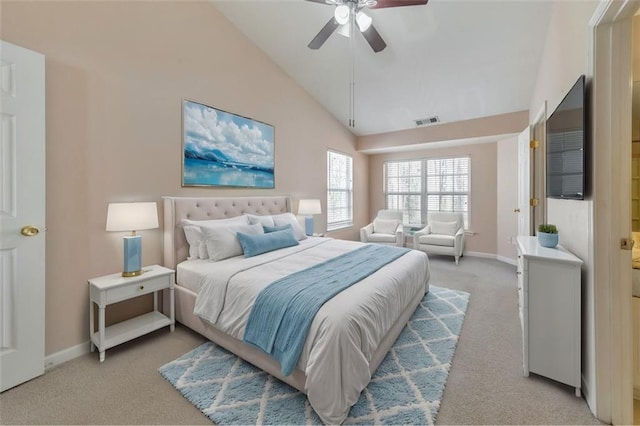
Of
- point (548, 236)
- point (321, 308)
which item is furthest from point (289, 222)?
point (548, 236)

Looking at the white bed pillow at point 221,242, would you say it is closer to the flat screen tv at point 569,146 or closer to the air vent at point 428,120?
the flat screen tv at point 569,146

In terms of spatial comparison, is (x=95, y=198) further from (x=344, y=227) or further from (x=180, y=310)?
(x=344, y=227)

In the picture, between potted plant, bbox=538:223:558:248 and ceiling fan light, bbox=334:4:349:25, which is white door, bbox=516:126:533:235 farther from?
ceiling fan light, bbox=334:4:349:25

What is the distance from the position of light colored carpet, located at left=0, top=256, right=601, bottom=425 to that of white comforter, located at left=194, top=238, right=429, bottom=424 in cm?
50

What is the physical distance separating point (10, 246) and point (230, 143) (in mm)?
2161

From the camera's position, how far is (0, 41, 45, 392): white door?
1776mm

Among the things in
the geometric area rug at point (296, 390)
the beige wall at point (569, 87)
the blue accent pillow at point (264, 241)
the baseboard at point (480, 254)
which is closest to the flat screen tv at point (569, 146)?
the beige wall at point (569, 87)

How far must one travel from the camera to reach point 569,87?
6.75ft

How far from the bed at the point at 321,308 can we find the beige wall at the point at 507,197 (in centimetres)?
283

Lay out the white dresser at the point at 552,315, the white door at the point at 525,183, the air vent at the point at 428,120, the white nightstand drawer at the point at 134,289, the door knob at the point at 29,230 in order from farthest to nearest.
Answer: the air vent at the point at 428,120
the white door at the point at 525,183
the white nightstand drawer at the point at 134,289
the door knob at the point at 29,230
the white dresser at the point at 552,315

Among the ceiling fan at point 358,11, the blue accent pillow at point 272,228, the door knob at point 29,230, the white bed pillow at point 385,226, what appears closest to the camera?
the door knob at point 29,230

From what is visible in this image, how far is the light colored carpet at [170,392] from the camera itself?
1.57 meters

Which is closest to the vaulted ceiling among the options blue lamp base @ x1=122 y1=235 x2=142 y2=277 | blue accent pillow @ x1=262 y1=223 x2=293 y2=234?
blue accent pillow @ x1=262 y1=223 x2=293 y2=234

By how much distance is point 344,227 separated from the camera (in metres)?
5.77
